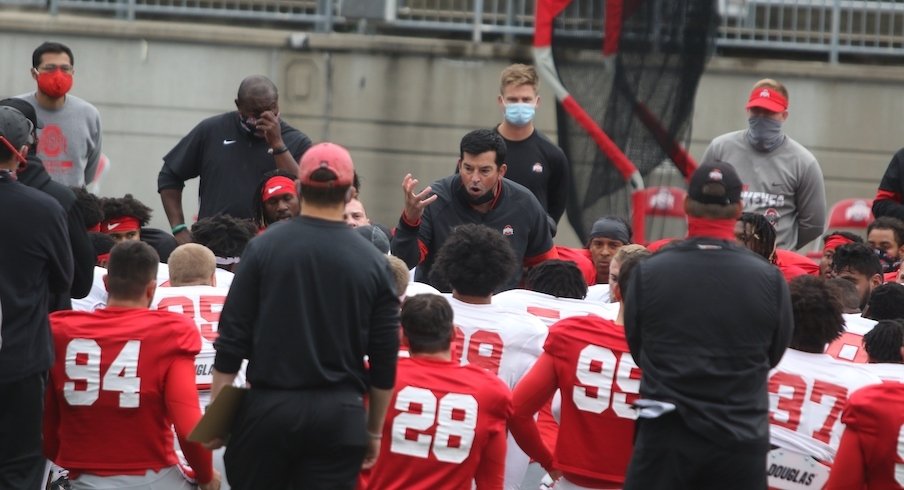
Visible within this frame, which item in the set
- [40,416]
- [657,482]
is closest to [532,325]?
[657,482]

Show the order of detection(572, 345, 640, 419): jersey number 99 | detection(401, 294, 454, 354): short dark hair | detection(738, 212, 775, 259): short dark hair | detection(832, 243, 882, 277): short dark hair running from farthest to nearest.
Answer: detection(832, 243, 882, 277): short dark hair
detection(738, 212, 775, 259): short dark hair
detection(572, 345, 640, 419): jersey number 99
detection(401, 294, 454, 354): short dark hair

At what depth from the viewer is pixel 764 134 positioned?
10.0 meters

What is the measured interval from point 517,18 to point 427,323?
913 centimetres

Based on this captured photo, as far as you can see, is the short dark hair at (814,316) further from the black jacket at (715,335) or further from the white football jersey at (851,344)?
the white football jersey at (851,344)

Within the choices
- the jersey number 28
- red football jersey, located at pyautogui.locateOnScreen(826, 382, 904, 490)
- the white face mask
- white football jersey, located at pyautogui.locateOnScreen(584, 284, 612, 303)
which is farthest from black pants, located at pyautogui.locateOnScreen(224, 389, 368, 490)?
the white face mask

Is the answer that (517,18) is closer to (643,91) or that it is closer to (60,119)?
(643,91)

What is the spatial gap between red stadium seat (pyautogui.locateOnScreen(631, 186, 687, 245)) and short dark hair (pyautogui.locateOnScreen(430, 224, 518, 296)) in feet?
15.4

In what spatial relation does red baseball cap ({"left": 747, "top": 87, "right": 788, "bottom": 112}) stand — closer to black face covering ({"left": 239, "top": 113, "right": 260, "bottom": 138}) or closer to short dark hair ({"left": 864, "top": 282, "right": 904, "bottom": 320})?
short dark hair ({"left": 864, "top": 282, "right": 904, "bottom": 320})

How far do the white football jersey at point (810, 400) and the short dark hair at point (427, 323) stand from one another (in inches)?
52.9

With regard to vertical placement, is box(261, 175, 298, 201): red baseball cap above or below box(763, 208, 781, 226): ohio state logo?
above

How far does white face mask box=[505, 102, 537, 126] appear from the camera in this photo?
9664 mm

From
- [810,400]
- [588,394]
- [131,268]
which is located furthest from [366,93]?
[810,400]

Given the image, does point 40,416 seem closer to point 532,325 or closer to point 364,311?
point 364,311

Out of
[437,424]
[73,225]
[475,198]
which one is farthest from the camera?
[475,198]
